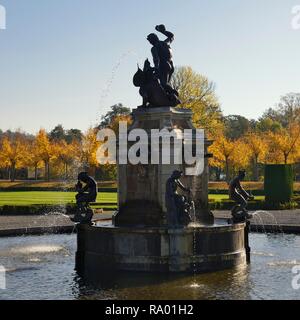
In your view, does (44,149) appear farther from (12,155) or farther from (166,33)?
(166,33)

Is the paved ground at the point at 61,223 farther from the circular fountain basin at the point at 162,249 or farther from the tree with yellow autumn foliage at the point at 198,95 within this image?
the tree with yellow autumn foliage at the point at 198,95

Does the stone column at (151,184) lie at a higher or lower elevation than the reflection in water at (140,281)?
higher

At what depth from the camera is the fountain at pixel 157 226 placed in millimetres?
14375

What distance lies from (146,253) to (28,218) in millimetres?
15368

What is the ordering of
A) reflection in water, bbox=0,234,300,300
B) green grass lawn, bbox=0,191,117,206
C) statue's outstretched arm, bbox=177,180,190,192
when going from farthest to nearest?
1. green grass lawn, bbox=0,191,117,206
2. statue's outstretched arm, bbox=177,180,190,192
3. reflection in water, bbox=0,234,300,300

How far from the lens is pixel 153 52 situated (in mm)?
17594

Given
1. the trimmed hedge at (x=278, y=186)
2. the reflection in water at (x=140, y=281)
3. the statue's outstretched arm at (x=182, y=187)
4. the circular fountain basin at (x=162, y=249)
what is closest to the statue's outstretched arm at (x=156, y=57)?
the statue's outstretched arm at (x=182, y=187)

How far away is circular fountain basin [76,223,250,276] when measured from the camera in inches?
564

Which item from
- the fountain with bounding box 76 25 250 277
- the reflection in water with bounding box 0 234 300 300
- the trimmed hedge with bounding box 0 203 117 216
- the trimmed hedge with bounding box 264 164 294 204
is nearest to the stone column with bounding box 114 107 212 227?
the fountain with bounding box 76 25 250 277

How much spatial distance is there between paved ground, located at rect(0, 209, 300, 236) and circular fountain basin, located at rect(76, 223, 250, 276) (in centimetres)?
665

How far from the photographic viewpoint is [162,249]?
14344 mm

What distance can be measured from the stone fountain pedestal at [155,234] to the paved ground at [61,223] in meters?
5.71

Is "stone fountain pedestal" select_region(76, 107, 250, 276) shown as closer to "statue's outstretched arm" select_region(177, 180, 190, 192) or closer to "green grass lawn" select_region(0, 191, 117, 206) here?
"statue's outstretched arm" select_region(177, 180, 190, 192)

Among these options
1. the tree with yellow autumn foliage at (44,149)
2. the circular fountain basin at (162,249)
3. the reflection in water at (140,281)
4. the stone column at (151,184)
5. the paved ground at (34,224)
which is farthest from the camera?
the tree with yellow autumn foliage at (44,149)
